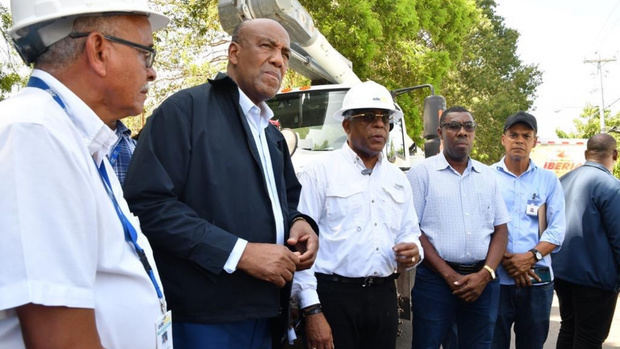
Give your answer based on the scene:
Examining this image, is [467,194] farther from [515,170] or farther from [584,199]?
[584,199]

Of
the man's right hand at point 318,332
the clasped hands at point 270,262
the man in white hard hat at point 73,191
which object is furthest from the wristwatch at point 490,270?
the man in white hard hat at point 73,191

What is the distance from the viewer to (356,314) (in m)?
3.14

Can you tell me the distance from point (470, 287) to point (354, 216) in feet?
3.34

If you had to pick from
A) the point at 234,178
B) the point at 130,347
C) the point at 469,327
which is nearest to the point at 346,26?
the point at 469,327

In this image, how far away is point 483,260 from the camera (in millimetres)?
3816

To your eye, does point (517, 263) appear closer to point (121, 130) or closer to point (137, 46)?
point (121, 130)

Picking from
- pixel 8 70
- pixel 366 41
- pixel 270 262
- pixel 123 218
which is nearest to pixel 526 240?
pixel 270 262

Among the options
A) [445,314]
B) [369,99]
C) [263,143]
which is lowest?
[445,314]

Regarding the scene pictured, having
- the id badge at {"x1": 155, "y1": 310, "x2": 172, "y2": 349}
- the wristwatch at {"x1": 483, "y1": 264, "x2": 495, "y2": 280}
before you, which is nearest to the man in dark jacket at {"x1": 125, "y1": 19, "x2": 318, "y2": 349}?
the id badge at {"x1": 155, "y1": 310, "x2": 172, "y2": 349}

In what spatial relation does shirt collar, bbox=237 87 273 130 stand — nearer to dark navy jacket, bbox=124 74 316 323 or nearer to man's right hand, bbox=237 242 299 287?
dark navy jacket, bbox=124 74 316 323

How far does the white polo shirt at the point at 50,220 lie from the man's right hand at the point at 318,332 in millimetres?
1712

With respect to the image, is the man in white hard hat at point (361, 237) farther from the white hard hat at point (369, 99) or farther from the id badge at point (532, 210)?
the id badge at point (532, 210)

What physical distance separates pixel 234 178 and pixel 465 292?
7.04ft

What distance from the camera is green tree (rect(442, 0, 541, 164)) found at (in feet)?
85.3
